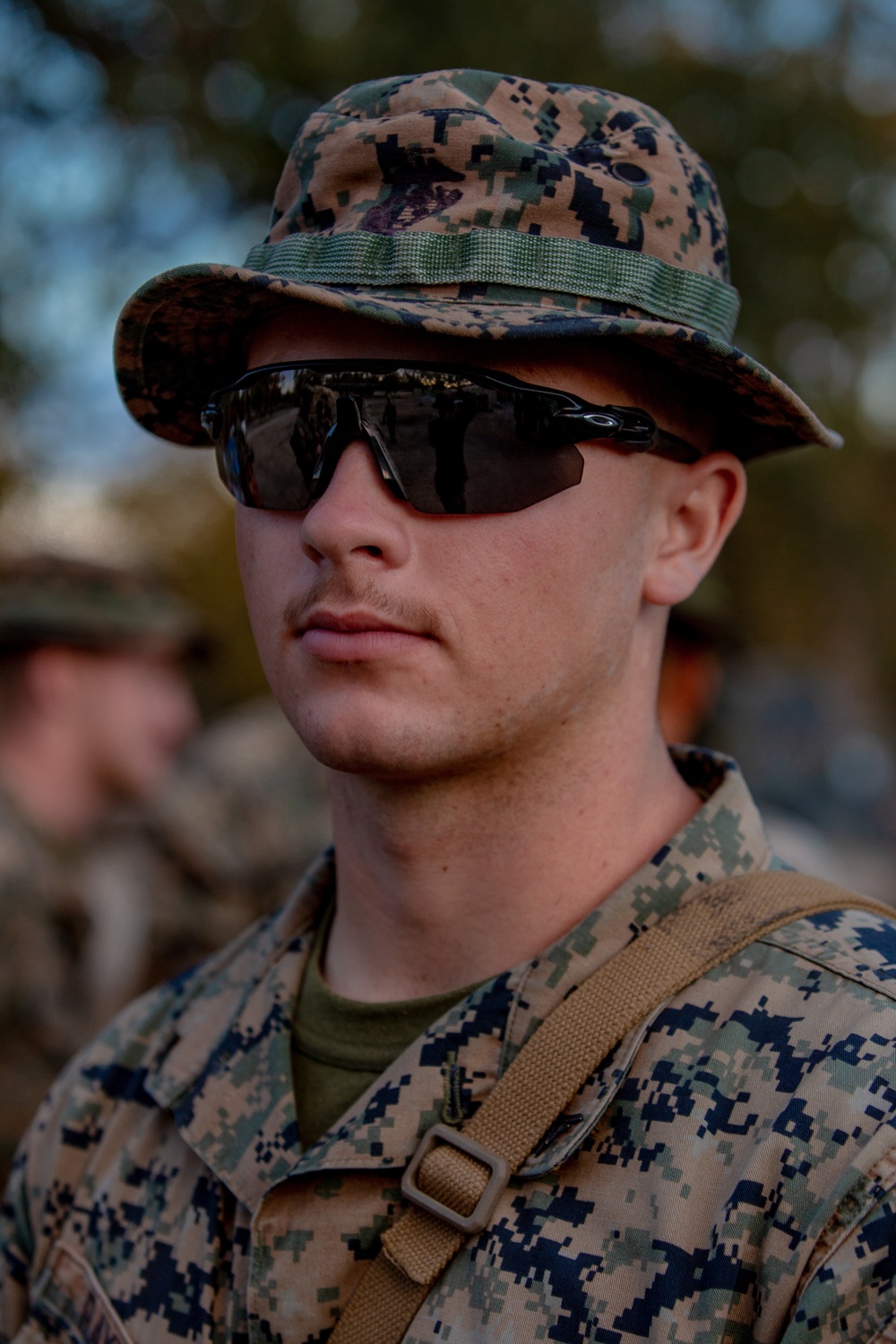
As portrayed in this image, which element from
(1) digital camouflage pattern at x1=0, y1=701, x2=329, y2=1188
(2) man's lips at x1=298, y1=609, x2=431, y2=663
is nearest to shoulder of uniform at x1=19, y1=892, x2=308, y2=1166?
(2) man's lips at x1=298, y1=609, x2=431, y2=663

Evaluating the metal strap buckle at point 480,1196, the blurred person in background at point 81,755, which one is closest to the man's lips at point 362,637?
the metal strap buckle at point 480,1196

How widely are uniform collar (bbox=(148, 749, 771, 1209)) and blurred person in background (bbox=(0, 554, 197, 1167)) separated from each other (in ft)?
8.76

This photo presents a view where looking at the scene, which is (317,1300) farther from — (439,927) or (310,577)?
(310,577)

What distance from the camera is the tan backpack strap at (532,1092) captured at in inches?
61.9

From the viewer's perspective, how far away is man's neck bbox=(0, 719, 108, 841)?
17.9 feet

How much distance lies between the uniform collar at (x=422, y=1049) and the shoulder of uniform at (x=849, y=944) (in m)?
0.18

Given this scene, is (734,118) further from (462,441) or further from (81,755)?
(462,441)

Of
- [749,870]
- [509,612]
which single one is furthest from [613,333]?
[749,870]

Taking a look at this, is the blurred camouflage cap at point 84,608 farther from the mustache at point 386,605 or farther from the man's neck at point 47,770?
the mustache at point 386,605

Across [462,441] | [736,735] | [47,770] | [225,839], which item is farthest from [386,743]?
[736,735]

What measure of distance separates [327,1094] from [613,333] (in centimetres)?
125

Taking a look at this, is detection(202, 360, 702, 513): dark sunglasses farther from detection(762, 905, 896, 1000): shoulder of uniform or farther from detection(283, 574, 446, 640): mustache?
detection(762, 905, 896, 1000): shoulder of uniform

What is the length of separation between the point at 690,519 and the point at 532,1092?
38.7 inches

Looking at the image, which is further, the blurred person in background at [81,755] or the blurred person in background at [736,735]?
the blurred person in background at [81,755]
